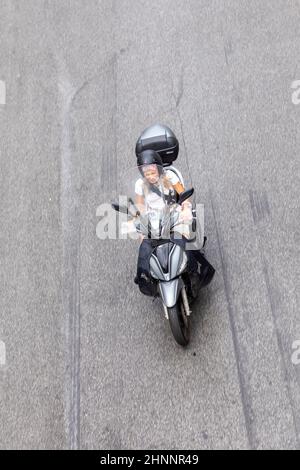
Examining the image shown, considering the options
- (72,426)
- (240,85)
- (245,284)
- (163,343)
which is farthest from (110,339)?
(240,85)

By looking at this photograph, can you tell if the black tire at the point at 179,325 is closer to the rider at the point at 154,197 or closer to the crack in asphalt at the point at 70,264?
the rider at the point at 154,197

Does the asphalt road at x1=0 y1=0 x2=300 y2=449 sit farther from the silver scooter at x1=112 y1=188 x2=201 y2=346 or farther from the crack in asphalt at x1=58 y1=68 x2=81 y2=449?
the silver scooter at x1=112 y1=188 x2=201 y2=346

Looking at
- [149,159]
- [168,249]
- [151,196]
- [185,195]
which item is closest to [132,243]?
[168,249]

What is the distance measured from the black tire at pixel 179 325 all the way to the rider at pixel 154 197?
407mm

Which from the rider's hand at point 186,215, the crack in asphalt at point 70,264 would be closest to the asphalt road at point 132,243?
the crack in asphalt at point 70,264

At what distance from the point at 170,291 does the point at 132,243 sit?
1.50m

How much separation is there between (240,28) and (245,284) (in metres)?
4.27

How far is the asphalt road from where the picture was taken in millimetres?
6082

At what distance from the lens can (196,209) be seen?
675 cm

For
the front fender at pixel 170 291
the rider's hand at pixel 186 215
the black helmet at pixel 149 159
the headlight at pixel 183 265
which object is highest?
the black helmet at pixel 149 159

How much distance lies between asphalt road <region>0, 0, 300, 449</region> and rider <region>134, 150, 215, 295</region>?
0.50m

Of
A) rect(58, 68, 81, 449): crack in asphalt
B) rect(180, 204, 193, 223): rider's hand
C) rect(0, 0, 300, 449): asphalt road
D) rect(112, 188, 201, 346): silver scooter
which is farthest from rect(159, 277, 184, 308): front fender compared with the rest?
rect(58, 68, 81, 449): crack in asphalt

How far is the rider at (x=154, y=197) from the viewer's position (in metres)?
5.85

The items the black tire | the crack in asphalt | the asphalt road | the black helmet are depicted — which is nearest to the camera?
the black helmet
